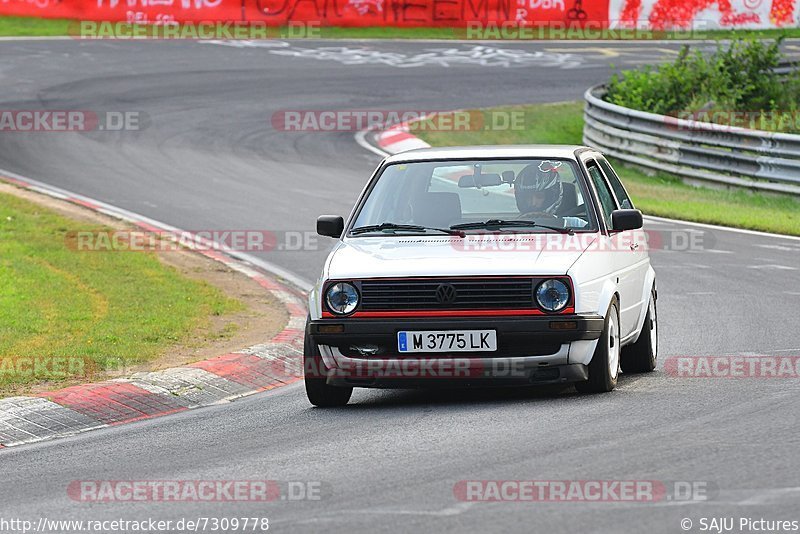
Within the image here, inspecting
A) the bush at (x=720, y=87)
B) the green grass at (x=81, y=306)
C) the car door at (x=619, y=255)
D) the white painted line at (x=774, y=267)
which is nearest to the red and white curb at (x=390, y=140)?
the bush at (x=720, y=87)

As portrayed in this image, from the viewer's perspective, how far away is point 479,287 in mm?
8625

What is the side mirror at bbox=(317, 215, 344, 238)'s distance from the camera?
978cm

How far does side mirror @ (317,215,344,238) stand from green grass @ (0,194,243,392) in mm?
1836

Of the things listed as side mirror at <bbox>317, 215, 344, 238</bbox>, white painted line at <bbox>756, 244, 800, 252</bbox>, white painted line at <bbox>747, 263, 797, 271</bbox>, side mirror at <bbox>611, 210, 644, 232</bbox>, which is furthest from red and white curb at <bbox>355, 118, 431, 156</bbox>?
side mirror at <bbox>611, 210, 644, 232</bbox>

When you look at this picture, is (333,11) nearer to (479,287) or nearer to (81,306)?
(81,306)

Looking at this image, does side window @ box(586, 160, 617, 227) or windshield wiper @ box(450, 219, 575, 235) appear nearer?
windshield wiper @ box(450, 219, 575, 235)

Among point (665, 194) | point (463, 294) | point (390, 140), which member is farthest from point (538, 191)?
point (390, 140)

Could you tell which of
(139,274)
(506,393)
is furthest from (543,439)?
(139,274)

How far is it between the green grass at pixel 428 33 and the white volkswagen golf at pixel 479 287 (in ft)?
98.5

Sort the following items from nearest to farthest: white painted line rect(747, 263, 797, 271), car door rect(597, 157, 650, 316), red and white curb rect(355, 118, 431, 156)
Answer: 1. car door rect(597, 157, 650, 316)
2. white painted line rect(747, 263, 797, 271)
3. red and white curb rect(355, 118, 431, 156)

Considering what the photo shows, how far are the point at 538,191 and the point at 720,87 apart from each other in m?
18.0

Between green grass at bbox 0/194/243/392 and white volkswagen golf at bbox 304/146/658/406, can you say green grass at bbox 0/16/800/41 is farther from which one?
white volkswagen golf at bbox 304/146/658/406

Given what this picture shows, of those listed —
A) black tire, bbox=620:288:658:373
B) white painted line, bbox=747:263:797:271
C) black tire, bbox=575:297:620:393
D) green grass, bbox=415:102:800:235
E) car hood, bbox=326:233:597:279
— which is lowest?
green grass, bbox=415:102:800:235

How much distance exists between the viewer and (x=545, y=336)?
854 cm
